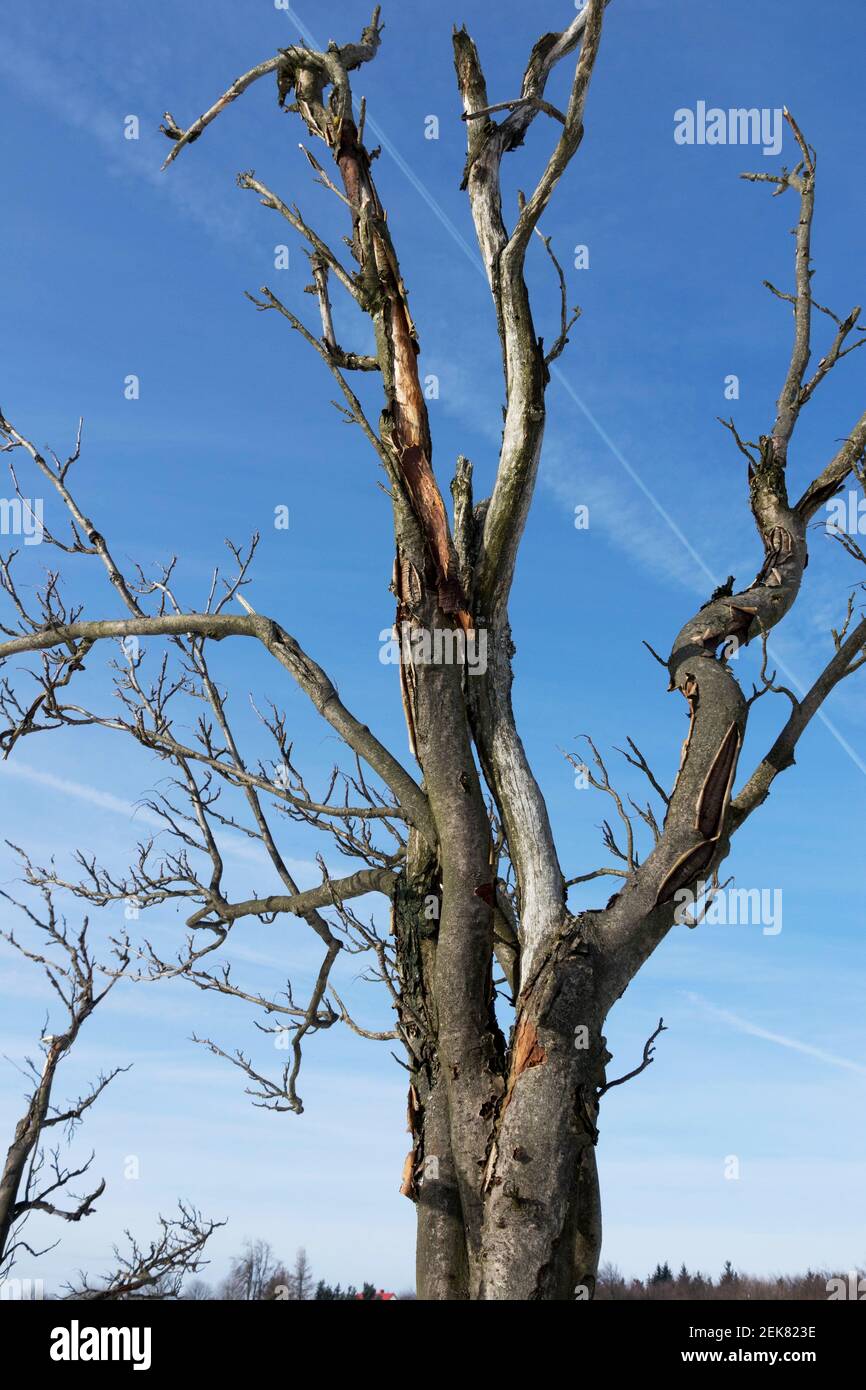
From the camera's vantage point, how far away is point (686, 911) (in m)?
4.81
